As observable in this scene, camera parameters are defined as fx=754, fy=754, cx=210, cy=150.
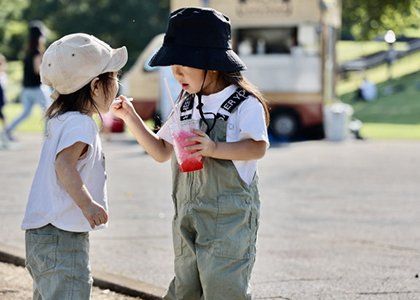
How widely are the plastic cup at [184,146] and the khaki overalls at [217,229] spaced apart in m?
0.14

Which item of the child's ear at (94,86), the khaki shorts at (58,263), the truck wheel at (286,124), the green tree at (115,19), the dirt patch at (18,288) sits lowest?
the truck wheel at (286,124)

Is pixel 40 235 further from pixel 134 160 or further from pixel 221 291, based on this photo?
pixel 134 160

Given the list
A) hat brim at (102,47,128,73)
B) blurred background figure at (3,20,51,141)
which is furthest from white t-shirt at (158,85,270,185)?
blurred background figure at (3,20,51,141)

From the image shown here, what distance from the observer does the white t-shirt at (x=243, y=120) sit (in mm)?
3254

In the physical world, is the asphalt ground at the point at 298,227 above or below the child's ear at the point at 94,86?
below

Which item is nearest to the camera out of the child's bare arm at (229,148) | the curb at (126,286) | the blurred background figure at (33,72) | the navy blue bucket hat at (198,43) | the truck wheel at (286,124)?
the child's bare arm at (229,148)

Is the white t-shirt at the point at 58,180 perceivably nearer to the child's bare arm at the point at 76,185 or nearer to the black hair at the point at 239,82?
the child's bare arm at the point at 76,185

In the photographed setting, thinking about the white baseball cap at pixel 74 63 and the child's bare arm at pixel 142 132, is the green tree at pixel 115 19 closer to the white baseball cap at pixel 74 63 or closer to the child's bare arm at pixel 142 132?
the child's bare arm at pixel 142 132

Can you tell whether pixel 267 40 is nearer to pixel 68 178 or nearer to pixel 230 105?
pixel 230 105

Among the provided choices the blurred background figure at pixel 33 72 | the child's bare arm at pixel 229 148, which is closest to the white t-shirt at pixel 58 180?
the child's bare arm at pixel 229 148

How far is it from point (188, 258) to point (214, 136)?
22.1 inches

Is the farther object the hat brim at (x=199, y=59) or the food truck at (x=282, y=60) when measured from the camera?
the food truck at (x=282, y=60)

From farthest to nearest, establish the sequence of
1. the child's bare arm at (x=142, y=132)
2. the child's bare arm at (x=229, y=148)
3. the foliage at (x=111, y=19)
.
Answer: the foliage at (x=111, y=19), the child's bare arm at (x=142, y=132), the child's bare arm at (x=229, y=148)

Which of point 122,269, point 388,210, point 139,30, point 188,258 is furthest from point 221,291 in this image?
point 139,30
